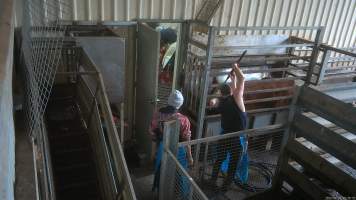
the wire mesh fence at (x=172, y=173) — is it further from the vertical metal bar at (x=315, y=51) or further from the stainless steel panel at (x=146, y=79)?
the vertical metal bar at (x=315, y=51)

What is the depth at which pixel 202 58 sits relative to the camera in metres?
4.04

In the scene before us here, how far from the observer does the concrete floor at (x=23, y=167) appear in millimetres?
1611

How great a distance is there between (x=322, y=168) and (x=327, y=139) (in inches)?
11.4

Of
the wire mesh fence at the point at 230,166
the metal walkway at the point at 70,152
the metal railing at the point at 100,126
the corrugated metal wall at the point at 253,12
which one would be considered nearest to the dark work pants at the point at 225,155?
the wire mesh fence at the point at 230,166

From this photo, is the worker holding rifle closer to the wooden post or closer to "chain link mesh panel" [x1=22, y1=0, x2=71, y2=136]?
the wooden post

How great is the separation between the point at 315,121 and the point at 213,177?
4.54 feet

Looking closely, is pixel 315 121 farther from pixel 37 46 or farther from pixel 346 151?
pixel 37 46

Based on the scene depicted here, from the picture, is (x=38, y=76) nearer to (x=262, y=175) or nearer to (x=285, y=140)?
(x=285, y=140)

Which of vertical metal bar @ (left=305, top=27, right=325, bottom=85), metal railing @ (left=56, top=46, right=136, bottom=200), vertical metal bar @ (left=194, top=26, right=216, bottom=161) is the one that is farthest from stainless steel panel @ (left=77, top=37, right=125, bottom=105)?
vertical metal bar @ (left=305, top=27, right=325, bottom=85)

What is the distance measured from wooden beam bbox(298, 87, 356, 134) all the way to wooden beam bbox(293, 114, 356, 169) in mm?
109

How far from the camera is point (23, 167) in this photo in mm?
1805

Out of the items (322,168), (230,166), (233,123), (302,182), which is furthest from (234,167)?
(322,168)

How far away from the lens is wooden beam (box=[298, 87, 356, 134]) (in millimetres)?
2697

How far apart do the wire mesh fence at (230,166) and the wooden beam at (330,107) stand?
398 mm
